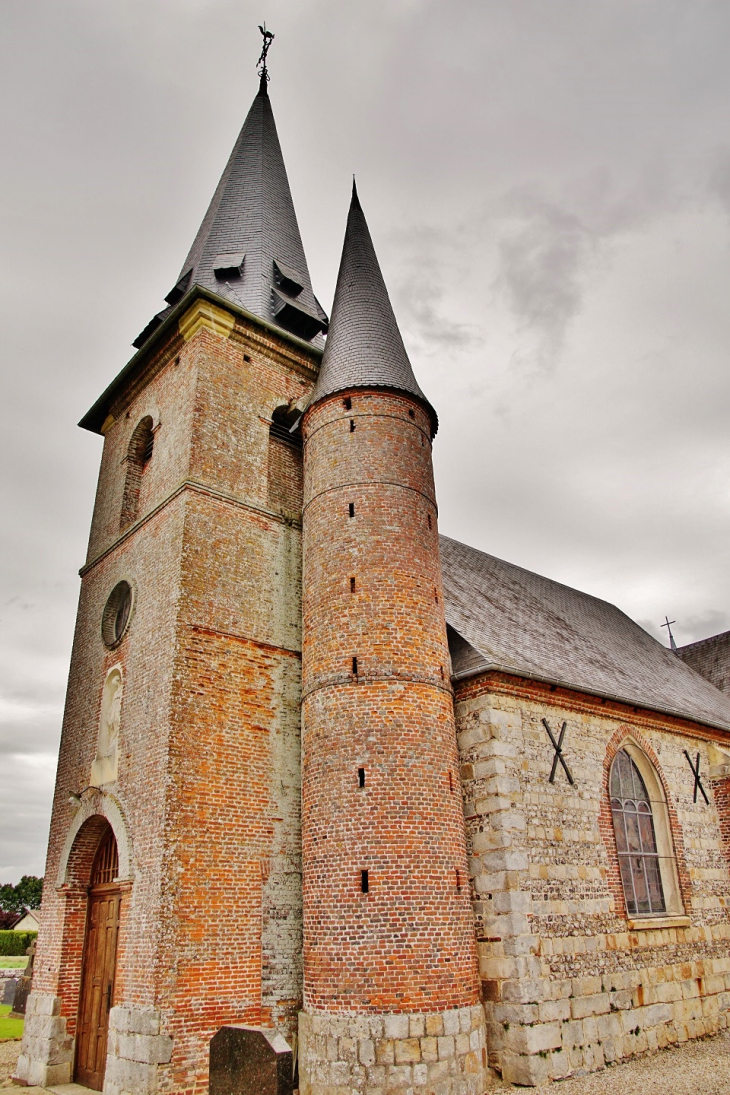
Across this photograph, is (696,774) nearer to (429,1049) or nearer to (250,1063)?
(429,1049)

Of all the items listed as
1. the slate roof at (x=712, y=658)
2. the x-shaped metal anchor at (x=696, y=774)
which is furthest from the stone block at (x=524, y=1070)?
the slate roof at (x=712, y=658)

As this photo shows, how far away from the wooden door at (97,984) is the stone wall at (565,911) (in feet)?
17.2

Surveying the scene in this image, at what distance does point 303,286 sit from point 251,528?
7001mm

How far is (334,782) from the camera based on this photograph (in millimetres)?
10078

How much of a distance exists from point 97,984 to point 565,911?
22.4ft

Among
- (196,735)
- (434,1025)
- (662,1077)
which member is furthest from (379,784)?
(662,1077)

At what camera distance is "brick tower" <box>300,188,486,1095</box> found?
8.73 m

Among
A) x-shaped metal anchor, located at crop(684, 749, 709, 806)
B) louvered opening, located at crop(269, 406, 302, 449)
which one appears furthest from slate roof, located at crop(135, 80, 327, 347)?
x-shaped metal anchor, located at crop(684, 749, 709, 806)

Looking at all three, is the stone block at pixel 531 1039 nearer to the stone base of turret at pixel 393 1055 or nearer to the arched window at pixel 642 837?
the stone base of turret at pixel 393 1055

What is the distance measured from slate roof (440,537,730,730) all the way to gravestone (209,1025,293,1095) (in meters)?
5.85

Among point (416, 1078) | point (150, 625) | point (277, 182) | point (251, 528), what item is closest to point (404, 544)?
point (251, 528)

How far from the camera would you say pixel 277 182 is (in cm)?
1891

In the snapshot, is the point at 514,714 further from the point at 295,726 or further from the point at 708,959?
the point at 708,959

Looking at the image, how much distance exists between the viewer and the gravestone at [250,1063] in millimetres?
6266
